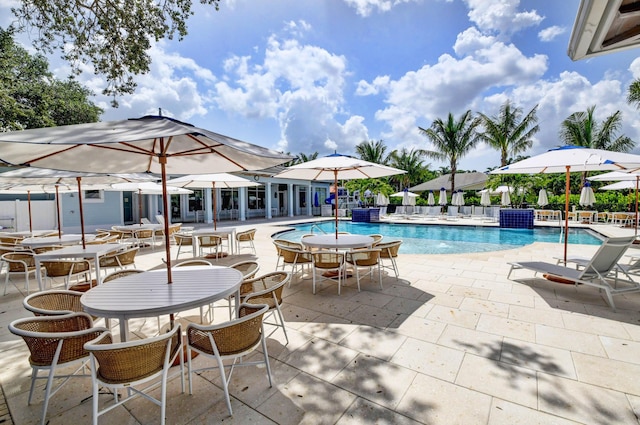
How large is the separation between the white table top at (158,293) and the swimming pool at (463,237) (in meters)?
5.78

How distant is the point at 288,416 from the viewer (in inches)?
82.0

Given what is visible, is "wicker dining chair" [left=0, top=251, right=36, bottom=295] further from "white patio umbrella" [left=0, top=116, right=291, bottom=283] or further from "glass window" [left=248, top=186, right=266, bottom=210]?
"glass window" [left=248, top=186, right=266, bottom=210]

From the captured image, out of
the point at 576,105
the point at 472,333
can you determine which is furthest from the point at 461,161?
the point at 472,333

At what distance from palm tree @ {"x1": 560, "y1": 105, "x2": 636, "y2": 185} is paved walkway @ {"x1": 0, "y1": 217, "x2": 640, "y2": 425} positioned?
988 inches

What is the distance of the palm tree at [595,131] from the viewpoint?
72.0ft

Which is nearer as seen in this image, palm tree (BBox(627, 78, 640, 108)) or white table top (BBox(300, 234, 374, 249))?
white table top (BBox(300, 234, 374, 249))

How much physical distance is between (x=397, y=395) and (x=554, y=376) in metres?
1.43

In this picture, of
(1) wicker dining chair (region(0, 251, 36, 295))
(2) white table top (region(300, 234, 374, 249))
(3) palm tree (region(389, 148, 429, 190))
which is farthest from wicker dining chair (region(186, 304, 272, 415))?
(3) palm tree (region(389, 148, 429, 190))

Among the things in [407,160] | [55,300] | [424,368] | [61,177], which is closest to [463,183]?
[407,160]

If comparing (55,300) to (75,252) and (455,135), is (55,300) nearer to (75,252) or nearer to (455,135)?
(75,252)

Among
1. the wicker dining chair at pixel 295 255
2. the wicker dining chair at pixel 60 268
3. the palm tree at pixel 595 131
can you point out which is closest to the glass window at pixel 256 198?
the wicker dining chair at pixel 60 268

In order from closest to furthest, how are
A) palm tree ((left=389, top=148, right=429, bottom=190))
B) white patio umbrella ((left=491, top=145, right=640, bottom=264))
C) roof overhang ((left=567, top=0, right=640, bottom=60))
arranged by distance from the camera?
roof overhang ((left=567, top=0, right=640, bottom=60)) < white patio umbrella ((left=491, top=145, right=640, bottom=264)) < palm tree ((left=389, top=148, right=429, bottom=190))

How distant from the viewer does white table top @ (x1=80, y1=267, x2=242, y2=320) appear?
2186mm

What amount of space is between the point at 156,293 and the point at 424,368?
2548 mm
